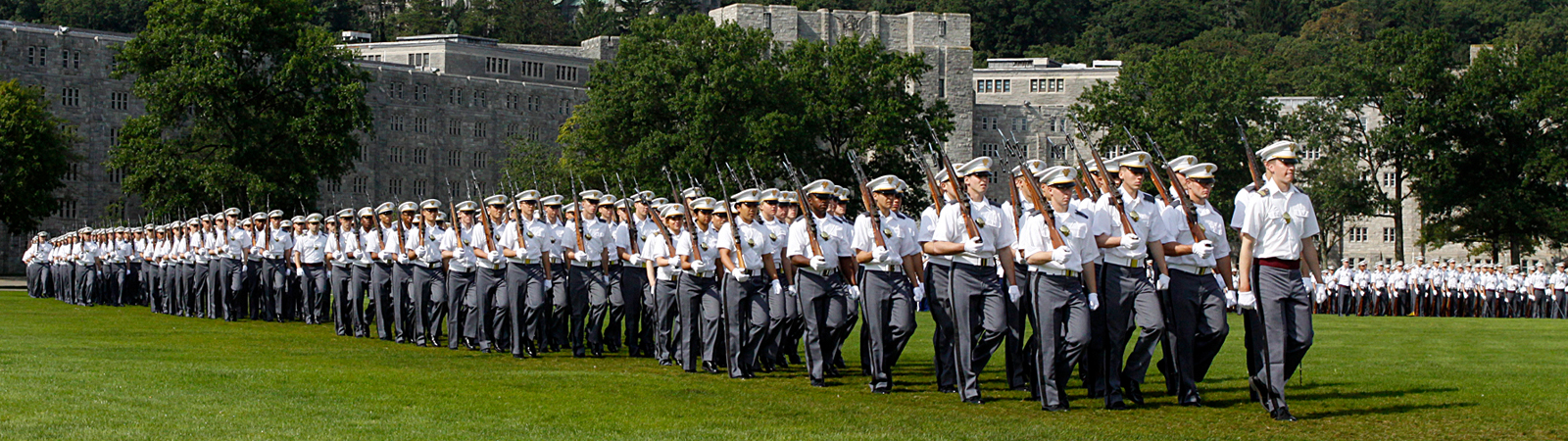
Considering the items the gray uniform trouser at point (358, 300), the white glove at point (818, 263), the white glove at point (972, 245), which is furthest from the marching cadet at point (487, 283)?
the white glove at point (972, 245)

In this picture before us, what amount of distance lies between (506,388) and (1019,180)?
4760 mm

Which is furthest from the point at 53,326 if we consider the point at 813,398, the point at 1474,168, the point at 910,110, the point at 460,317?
the point at 1474,168

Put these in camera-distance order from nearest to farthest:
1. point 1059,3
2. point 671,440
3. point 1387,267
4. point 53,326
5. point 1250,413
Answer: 1. point 671,440
2. point 1250,413
3. point 53,326
4. point 1387,267
5. point 1059,3

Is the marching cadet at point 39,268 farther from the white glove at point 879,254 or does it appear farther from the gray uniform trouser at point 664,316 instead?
the white glove at point 879,254

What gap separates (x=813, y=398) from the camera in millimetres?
14938

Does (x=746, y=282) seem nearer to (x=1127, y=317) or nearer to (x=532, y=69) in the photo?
(x=1127, y=317)

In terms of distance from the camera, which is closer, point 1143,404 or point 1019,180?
point 1143,404

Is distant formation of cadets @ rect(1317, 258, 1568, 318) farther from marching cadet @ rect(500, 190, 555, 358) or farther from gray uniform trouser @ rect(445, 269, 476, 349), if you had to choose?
marching cadet @ rect(500, 190, 555, 358)

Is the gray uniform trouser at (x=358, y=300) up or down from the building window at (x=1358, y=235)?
down

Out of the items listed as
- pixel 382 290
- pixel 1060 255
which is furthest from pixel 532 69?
pixel 1060 255

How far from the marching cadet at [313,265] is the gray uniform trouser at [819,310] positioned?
14.1 m

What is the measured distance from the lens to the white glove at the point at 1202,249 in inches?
539

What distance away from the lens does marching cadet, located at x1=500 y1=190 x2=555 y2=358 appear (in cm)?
2075

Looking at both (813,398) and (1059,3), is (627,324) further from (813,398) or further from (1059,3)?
(1059,3)
